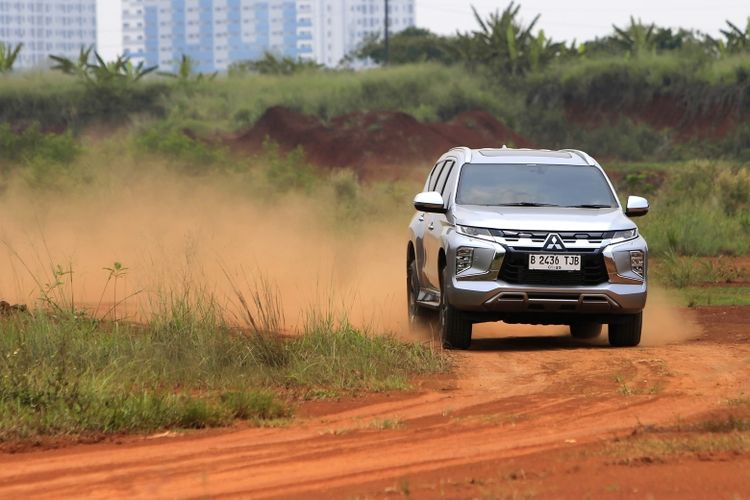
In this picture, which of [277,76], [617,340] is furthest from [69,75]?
[617,340]

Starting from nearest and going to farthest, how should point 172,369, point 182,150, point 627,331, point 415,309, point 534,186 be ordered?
point 172,369 < point 627,331 < point 534,186 < point 415,309 < point 182,150

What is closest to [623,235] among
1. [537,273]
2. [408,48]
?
[537,273]

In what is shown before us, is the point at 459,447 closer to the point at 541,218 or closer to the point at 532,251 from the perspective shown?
the point at 532,251

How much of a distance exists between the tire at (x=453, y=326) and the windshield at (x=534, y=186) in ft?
3.09

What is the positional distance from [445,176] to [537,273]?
2474 millimetres

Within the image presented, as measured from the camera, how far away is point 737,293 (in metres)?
21.9

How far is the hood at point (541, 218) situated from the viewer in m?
13.7

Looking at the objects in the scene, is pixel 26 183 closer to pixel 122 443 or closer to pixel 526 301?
pixel 526 301

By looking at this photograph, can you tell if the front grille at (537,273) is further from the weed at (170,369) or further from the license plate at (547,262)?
the weed at (170,369)

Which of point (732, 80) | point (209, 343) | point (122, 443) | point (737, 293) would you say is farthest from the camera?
point (732, 80)

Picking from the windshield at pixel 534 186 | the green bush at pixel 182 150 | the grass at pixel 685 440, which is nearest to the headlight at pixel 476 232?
the windshield at pixel 534 186

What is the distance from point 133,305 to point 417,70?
4782 centimetres

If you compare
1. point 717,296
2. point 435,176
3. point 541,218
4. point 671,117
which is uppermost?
point 435,176

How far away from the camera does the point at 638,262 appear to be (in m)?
13.9
